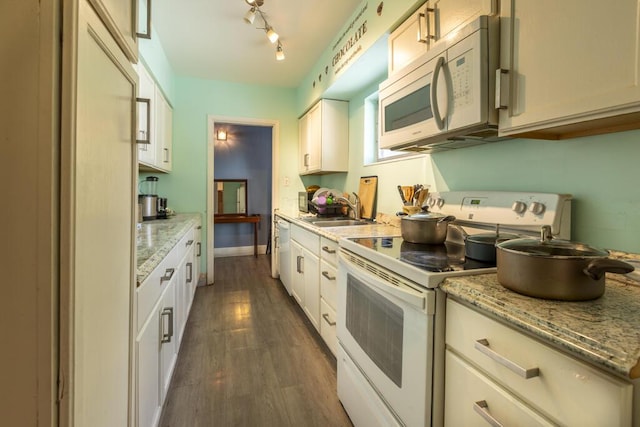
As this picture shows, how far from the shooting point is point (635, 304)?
2.46 feet

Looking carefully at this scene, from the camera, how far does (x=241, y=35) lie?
2693 mm

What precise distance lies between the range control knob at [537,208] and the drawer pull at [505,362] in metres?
0.65

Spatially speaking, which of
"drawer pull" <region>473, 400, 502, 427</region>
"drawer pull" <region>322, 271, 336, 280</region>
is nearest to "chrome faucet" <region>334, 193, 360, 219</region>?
"drawer pull" <region>322, 271, 336, 280</region>

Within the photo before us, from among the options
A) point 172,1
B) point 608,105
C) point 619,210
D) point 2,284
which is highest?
point 172,1

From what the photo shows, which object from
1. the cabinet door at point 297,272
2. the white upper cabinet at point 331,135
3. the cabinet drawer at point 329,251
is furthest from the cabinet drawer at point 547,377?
the white upper cabinet at point 331,135

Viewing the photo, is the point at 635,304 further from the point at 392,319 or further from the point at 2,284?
the point at 2,284

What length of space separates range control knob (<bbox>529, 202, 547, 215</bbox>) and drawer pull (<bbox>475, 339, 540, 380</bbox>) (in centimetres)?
65

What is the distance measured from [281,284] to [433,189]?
8.00 ft

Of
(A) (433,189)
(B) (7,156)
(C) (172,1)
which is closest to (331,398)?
(A) (433,189)

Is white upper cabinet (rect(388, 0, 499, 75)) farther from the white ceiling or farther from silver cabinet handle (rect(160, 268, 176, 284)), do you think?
silver cabinet handle (rect(160, 268, 176, 284))

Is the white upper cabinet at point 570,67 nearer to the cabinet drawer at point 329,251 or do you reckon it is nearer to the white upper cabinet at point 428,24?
the white upper cabinet at point 428,24

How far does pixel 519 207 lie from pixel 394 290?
2.14 ft

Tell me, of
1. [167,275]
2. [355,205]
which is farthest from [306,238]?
[167,275]

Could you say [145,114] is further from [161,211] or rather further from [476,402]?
[476,402]
